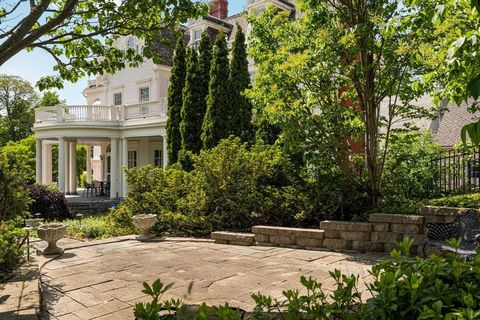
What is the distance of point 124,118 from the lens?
21750 mm

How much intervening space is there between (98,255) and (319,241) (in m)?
4.13

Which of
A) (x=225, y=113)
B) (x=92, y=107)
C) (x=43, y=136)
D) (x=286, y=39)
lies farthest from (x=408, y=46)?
(x=43, y=136)

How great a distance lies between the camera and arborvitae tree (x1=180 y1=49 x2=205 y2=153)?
54.5 feet

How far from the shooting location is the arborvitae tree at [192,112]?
1662cm

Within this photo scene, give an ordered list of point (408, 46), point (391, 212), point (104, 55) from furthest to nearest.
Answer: point (391, 212) < point (408, 46) < point (104, 55)

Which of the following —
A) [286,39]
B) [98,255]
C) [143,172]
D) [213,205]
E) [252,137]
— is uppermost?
[286,39]

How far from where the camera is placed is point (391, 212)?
749 cm

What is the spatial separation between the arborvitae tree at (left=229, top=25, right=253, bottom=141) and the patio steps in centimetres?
810

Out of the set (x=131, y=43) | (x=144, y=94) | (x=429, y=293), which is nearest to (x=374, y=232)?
(x=429, y=293)

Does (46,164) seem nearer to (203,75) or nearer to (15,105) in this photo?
(203,75)

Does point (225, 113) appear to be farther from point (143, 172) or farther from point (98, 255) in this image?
point (98, 255)

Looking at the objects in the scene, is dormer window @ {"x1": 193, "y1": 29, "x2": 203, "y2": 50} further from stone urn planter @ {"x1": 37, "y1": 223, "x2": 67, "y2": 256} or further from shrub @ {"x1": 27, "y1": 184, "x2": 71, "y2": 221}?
stone urn planter @ {"x1": 37, "y1": 223, "x2": 67, "y2": 256}

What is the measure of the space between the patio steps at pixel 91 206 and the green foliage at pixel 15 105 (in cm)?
3151

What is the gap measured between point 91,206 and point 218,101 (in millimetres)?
9161
